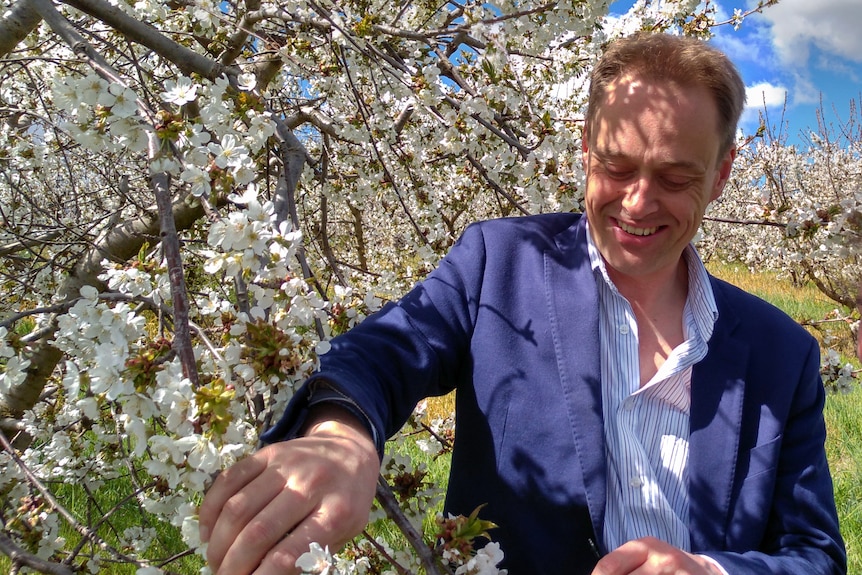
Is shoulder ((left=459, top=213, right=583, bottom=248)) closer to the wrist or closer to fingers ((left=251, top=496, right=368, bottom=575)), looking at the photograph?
the wrist

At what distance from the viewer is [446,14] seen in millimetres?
3219

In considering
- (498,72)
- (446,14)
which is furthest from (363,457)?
(446,14)

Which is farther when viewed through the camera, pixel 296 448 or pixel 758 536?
pixel 758 536

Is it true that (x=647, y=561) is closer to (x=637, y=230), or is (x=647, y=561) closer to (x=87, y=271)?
(x=637, y=230)

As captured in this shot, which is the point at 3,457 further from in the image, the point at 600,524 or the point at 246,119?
the point at 600,524

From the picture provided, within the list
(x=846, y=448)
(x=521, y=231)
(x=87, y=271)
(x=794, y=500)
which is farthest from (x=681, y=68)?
(x=846, y=448)

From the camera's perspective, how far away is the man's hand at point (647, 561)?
41.0 inches

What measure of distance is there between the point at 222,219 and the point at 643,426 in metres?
1.02

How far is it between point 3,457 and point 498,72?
1981 mm

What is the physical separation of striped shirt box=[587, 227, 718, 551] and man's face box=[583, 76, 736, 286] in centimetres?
10

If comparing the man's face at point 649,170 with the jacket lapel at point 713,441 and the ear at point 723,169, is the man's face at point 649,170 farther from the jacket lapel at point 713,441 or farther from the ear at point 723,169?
the jacket lapel at point 713,441

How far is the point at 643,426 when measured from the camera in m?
1.45

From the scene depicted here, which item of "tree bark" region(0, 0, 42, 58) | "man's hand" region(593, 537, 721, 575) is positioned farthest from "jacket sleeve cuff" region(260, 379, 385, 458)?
"tree bark" region(0, 0, 42, 58)

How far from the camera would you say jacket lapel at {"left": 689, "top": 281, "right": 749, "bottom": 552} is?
1354 millimetres
